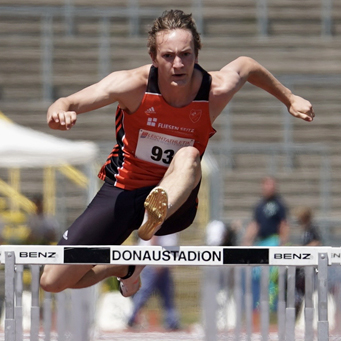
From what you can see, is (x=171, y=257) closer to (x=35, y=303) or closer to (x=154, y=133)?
(x=154, y=133)

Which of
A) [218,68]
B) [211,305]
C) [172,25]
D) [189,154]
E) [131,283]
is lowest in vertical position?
[211,305]

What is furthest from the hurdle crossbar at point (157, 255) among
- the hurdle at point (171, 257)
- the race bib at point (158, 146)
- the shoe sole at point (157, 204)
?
the race bib at point (158, 146)

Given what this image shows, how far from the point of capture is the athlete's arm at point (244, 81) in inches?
161

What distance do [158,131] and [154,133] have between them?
2cm

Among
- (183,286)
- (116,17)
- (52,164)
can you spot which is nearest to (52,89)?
(116,17)

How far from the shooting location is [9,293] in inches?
138

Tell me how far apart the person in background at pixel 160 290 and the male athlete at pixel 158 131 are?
234cm

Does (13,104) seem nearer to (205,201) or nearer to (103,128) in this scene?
(103,128)

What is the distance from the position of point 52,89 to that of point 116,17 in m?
1.48

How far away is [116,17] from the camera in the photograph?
11500mm

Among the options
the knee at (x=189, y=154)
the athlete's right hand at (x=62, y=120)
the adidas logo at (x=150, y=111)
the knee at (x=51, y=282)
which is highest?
the adidas logo at (x=150, y=111)

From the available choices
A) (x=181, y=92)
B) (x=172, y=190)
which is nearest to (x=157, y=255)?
(x=172, y=190)

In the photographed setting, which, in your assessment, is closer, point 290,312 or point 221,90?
point 221,90

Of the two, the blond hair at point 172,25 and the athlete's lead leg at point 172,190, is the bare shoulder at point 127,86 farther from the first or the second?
the athlete's lead leg at point 172,190
